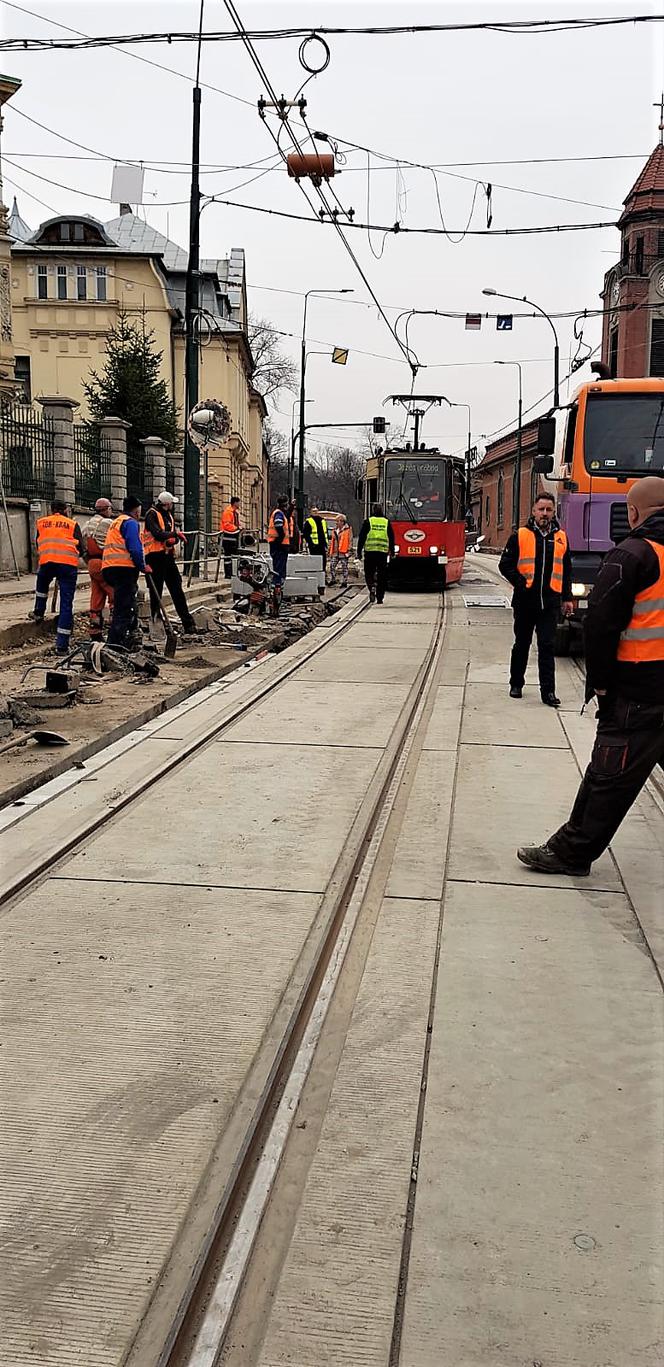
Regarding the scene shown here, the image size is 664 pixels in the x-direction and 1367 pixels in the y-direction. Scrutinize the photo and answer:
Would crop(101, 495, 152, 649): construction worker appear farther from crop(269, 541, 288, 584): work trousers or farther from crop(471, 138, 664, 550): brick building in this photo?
crop(471, 138, 664, 550): brick building

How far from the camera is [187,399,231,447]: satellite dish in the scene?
67.6 feet

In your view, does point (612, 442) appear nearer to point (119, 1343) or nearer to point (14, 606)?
point (14, 606)

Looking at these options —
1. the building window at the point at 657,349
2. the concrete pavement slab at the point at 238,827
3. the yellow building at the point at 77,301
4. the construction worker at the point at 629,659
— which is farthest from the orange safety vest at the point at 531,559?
the building window at the point at 657,349

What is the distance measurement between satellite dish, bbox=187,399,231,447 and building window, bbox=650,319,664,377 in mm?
34457

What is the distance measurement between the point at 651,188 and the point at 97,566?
43139 millimetres

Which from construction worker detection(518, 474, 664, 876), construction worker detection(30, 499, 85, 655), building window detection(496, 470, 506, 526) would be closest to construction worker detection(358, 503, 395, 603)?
construction worker detection(30, 499, 85, 655)

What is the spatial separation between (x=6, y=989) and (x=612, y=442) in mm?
11268

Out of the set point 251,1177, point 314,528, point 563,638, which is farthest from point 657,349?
point 251,1177

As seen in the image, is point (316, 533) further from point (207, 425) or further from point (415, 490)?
point (207, 425)

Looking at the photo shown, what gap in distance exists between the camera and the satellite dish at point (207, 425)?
20.6 m

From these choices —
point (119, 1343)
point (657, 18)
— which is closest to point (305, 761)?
point (119, 1343)

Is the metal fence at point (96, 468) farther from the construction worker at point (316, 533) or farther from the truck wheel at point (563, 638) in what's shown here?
the truck wheel at point (563, 638)

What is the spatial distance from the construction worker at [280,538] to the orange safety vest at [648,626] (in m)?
14.7

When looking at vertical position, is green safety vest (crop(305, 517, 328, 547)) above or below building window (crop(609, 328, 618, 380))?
below
